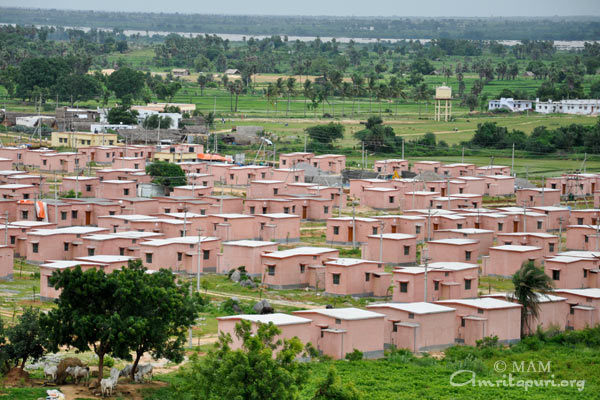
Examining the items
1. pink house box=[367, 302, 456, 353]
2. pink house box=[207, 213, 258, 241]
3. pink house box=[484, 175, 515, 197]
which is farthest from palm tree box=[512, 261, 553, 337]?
pink house box=[484, 175, 515, 197]

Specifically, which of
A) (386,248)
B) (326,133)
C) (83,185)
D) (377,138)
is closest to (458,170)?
(377,138)

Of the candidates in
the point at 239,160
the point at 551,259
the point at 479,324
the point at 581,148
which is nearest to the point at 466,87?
the point at 581,148

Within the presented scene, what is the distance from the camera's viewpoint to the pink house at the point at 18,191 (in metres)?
49.0

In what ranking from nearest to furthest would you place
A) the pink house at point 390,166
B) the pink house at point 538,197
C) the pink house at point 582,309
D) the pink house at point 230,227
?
the pink house at point 582,309 < the pink house at point 230,227 < the pink house at point 538,197 < the pink house at point 390,166

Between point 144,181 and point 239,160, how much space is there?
13.2 meters

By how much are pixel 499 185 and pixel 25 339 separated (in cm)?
3889

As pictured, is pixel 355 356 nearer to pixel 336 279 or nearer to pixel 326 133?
pixel 336 279

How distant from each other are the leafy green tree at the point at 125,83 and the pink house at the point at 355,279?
217ft

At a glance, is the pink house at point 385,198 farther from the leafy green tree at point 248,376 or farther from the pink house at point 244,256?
the leafy green tree at point 248,376

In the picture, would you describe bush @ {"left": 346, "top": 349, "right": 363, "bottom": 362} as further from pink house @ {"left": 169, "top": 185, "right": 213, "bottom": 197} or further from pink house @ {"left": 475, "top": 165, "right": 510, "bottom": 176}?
pink house @ {"left": 475, "top": 165, "right": 510, "bottom": 176}

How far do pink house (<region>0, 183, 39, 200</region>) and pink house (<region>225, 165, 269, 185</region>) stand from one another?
487 inches

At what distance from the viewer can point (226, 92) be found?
378ft

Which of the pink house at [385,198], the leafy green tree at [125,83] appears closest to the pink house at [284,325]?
the pink house at [385,198]

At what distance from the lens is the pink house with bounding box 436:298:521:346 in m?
29.5
